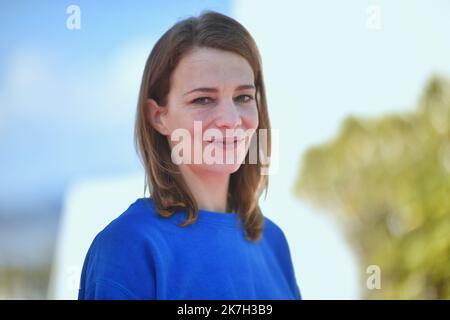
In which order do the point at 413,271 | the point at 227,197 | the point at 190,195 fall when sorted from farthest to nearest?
the point at 413,271, the point at 227,197, the point at 190,195

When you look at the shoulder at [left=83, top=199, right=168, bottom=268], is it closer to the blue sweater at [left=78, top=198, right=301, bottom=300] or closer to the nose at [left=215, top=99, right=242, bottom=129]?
the blue sweater at [left=78, top=198, right=301, bottom=300]

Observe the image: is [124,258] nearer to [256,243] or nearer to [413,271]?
[256,243]

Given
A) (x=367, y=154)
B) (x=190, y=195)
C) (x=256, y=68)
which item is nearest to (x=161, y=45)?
(x=256, y=68)

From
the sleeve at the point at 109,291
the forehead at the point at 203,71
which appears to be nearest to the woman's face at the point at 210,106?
the forehead at the point at 203,71

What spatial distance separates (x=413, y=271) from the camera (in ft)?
8.53

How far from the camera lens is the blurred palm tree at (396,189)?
221 centimetres

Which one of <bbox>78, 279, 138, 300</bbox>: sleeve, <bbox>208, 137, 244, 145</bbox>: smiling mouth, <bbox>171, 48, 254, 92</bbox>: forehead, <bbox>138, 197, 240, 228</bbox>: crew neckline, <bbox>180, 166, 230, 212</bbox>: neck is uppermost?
<bbox>171, 48, 254, 92</bbox>: forehead

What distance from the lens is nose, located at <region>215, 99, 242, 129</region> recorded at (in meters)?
1.46

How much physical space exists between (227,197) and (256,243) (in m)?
0.15

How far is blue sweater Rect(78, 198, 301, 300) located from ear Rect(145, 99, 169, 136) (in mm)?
189

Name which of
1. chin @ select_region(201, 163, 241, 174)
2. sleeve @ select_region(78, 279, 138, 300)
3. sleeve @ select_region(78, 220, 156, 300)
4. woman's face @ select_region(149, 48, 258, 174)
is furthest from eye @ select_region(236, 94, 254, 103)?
sleeve @ select_region(78, 279, 138, 300)

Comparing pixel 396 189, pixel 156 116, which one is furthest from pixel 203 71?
pixel 396 189

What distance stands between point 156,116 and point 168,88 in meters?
0.08

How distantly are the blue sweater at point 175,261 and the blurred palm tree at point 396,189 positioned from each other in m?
0.55
